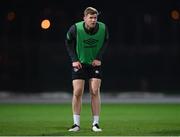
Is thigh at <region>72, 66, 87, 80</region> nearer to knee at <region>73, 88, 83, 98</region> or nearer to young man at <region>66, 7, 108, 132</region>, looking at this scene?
young man at <region>66, 7, 108, 132</region>

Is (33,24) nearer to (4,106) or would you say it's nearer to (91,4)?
(91,4)

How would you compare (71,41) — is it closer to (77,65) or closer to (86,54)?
(86,54)

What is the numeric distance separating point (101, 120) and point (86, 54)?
3300mm

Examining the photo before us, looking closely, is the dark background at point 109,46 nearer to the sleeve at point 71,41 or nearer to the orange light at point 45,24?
the orange light at point 45,24

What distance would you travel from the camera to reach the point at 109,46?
3192cm

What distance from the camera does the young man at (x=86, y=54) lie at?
1443cm

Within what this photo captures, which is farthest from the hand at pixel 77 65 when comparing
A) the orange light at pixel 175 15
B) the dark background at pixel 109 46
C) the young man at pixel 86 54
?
the orange light at pixel 175 15

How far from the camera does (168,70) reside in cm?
3212

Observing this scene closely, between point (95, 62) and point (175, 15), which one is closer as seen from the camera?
point (95, 62)

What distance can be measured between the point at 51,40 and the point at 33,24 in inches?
38.5

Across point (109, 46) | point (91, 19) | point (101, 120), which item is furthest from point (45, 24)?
point (91, 19)

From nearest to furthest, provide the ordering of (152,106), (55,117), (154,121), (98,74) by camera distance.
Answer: (98,74), (154,121), (55,117), (152,106)

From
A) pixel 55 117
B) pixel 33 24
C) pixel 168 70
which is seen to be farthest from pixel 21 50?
pixel 55 117

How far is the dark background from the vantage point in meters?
31.6
